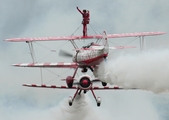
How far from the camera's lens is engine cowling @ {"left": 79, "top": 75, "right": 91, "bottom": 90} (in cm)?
3694

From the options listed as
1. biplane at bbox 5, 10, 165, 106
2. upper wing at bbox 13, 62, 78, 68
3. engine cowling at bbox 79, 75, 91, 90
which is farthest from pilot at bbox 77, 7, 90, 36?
engine cowling at bbox 79, 75, 91, 90

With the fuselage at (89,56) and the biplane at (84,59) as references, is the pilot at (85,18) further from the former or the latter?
the fuselage at (89,56)

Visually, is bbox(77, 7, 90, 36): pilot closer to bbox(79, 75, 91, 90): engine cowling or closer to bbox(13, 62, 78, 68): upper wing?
bbox(13, 62, 78, 68): upper wing

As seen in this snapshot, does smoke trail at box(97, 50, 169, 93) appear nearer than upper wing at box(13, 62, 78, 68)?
Yes

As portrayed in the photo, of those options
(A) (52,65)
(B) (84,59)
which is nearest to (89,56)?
(B) (84,59)

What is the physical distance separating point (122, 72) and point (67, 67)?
518 inches

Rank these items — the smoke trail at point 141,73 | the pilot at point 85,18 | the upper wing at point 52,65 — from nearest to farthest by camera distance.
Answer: the smoke trail at point 141,73 → the upper wing at point 52,65 → the pilot at point 85,18

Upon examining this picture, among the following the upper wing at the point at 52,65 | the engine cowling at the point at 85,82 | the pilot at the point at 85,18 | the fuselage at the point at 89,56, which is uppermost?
the pilot at the point at 85,18

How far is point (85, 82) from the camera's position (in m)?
36.9

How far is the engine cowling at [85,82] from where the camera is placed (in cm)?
3694

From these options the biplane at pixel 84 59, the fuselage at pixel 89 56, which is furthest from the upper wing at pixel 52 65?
the fuselage at pixel 89 56

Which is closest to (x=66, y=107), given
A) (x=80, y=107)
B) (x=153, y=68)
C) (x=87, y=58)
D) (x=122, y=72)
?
(x=80, y=107)

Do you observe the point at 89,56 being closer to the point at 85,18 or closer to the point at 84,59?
the point at 84,59

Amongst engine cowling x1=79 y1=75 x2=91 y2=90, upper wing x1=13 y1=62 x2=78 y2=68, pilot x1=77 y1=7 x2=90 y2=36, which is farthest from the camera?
pilot x1=77 y1=7 x2=90 y2=36
